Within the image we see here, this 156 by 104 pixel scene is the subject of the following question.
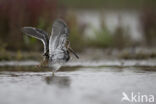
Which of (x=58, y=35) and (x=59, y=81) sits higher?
(x=58, y=35)

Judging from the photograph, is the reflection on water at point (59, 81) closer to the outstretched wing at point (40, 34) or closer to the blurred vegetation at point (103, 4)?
the outstretched wing at point (40, 34)

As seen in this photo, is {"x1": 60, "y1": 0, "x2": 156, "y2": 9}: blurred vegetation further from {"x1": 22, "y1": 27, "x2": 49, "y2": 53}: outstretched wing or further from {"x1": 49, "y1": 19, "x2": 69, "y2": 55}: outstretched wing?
{"x1": 49, "y1": 19, "x2": 69, "y2": 55}: outstretched wing

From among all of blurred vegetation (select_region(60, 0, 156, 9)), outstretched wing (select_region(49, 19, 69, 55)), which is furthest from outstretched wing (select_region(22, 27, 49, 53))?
blurred vegetation (select_region(60, 0, 156, 9))

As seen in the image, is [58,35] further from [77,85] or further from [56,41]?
[77,85]

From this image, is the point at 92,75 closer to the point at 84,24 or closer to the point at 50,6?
the point at 50,6

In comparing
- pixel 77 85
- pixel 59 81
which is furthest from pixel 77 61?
pixel 77 85

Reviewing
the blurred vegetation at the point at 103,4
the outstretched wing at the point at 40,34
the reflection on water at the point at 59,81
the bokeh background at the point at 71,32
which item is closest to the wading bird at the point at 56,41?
the outstretched wing at the point at 40,34
